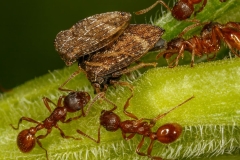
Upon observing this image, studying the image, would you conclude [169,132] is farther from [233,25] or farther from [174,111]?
[233,25]

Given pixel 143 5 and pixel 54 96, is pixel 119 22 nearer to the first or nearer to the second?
pixel 54 96

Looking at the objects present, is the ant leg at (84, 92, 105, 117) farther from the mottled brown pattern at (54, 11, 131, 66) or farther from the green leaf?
the mottled brown pattern at (54, 11, 131, 66)

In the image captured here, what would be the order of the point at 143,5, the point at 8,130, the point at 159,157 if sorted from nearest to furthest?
1. the point at 159,157
2. the point at 8,130
3. the point at 143,5

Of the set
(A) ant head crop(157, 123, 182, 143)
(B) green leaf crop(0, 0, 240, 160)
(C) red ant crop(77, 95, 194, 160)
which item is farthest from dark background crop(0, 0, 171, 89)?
(A) ant head crop(157, 123, 182, 143)

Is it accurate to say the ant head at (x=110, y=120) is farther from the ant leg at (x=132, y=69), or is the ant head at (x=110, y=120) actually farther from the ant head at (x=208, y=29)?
the ant head at (x=208, y=29)

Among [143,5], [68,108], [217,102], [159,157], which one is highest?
[143,5]

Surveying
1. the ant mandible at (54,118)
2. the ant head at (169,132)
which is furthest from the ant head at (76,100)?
the ant head at (169,132)

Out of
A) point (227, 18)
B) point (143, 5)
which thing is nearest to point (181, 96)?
point (227, 18)
